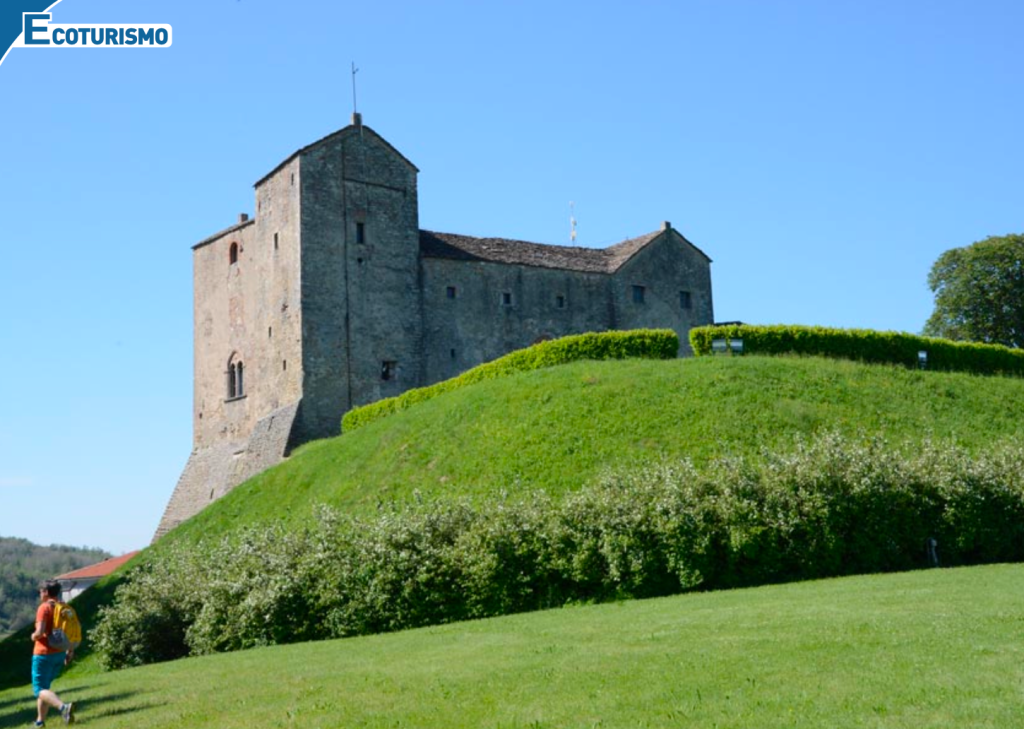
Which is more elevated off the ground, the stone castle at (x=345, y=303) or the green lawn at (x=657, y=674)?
the stone castle at (x=345, y=303)

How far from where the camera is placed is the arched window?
165ft

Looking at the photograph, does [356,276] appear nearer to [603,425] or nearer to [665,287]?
[665,287]

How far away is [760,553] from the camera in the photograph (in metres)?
23.1

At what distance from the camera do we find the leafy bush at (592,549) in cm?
2294

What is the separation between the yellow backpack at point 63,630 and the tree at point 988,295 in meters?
60.8

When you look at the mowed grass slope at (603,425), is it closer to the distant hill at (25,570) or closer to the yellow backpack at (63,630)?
the yellow backpack at (63,630)

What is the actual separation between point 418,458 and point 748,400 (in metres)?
10.5

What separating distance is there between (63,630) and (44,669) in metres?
0.54

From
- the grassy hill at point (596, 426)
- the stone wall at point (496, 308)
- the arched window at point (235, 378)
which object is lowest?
the grassy hill at point (596, 426)

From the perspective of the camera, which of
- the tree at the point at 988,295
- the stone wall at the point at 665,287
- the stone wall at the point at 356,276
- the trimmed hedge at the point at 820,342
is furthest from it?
the tree at the point at 988,295

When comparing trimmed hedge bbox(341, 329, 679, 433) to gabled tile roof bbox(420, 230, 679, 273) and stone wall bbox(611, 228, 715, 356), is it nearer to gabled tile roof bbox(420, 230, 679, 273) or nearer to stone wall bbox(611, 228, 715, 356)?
gabled tile roof bbox(420, 230, 679, 273)

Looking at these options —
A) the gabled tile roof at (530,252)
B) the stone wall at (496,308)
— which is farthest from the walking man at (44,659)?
the gabled tile roof at (530,252)

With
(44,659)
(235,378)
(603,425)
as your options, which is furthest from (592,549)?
(235,378)

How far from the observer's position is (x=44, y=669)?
14.6 meters
